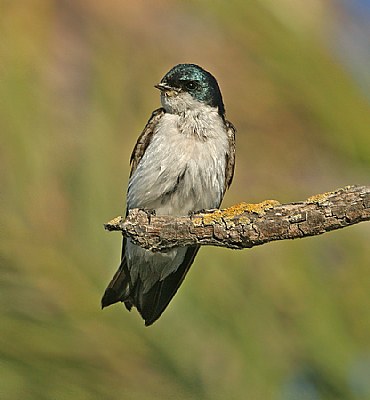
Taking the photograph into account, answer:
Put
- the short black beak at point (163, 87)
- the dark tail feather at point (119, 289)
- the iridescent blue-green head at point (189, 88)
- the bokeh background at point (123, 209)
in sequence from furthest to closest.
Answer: the iridescent blue-green head at point (189, 88) < the short black beak at point (163, 87) < the dark tail feather at point (119, 289) < the bokeh background at point (123, 209)

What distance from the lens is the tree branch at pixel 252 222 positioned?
4.25 ft

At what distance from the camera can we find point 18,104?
1.53 m

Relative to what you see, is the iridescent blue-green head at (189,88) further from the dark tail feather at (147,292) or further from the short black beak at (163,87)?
the dark tail feather at (147,292)

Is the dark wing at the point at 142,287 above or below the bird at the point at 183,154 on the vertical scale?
below

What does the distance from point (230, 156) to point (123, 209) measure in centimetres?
61

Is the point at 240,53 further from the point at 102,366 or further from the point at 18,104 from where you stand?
the point at 102,366

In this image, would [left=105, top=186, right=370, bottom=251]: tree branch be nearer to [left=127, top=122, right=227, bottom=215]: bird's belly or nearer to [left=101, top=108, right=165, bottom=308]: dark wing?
[left=101, top=108, right=165, bottom=308]: dark wing

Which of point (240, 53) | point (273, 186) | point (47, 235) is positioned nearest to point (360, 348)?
point (273, 186)

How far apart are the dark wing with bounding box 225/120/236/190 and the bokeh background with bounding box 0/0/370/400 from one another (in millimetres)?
220

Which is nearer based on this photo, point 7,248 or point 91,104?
point 7,248

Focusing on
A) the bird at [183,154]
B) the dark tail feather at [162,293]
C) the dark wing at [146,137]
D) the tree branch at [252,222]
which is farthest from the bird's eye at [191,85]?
the tree branch at [252,222]

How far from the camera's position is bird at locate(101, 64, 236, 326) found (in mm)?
2176

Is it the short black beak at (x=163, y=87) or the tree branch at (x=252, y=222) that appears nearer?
the tree branch at (x=252, y=222)

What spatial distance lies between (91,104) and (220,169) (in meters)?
0.66
